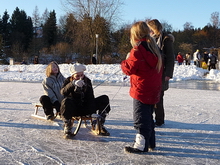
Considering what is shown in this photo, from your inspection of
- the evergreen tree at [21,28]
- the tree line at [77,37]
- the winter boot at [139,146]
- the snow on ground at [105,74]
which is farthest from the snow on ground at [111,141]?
the evergreen tree at [21,28]

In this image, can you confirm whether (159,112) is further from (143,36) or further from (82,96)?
(143,36)

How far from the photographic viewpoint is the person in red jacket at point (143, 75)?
10.9 feet

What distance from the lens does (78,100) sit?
14.3 ft

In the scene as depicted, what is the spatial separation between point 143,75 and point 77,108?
136 centimetres

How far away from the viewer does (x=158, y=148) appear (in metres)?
3.86

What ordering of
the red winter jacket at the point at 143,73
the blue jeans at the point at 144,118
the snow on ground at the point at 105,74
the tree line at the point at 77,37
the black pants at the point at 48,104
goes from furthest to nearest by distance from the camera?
1. the tree line at the point at 77,37
2. the snow on ground at the point at 105,74
3. the black pants at the point at 48,104
4. the blue jeans at the point at 144,118
5. the red winter jacket at the point at 143,73

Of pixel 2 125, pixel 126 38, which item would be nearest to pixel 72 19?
pixel 126 38

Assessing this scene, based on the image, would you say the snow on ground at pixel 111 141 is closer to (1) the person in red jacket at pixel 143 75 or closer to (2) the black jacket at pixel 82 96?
(1) the person in red jacket at pixel 143 75

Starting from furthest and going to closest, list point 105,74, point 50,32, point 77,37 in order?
1. point 50,32
2. point 77,37
3. point 105,74

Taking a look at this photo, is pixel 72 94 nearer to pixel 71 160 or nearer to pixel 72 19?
pixel 71 160

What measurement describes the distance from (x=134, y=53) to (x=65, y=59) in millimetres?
36647

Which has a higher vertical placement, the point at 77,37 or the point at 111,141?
the point at 77,37

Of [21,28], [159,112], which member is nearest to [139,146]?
[159,112]

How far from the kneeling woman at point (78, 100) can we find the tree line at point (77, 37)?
24090 millimetres
